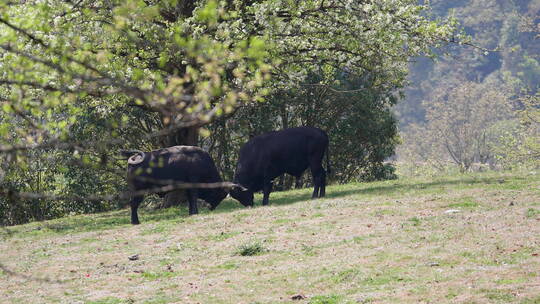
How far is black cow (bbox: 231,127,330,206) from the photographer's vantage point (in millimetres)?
28344

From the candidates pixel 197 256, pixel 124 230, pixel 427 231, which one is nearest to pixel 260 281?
pixel 197 256

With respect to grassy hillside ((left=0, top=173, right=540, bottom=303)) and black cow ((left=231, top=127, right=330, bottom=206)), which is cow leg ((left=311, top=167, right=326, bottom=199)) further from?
grassy hillside ((left=0, top=173, right=540, bottom=303))

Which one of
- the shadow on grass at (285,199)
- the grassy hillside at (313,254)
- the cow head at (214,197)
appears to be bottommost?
the grassy hillside at (313,254)

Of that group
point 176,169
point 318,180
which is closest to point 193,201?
point 176,169

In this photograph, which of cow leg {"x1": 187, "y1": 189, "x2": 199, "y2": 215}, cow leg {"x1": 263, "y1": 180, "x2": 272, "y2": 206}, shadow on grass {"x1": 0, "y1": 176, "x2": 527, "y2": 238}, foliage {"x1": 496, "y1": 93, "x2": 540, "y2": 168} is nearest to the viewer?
shadow on grass {"x1": 0, "y1": 176, "x2": 527, "y2": 238}

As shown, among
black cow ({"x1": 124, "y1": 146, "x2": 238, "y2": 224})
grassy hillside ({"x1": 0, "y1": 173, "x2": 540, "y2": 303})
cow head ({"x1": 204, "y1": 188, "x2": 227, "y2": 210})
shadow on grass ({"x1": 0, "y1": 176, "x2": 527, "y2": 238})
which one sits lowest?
grassy hillside ({"x1": 0, "y1": 173, "x2": 540, "y2": 303})

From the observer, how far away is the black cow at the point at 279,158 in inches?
1116

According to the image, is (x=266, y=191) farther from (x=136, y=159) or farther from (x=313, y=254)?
(x=313, y=254)

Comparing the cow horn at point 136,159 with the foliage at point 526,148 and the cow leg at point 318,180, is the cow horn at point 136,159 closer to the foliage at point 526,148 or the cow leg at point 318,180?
the cow leg at point 318,180

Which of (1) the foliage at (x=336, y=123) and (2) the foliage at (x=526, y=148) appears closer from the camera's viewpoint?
(1) the foliage at (x=336, y=123)

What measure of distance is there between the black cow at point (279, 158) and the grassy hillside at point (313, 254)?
134cm

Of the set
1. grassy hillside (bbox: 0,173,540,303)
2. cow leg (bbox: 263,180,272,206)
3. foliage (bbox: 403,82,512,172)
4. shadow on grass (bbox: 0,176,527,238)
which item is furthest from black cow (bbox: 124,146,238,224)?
foliage (bbox: 403,82,512,172)

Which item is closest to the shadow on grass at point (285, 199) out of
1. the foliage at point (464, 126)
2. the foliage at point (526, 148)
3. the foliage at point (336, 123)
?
the foliage at point (336, 123)

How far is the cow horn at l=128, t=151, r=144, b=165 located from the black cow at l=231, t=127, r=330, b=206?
3435 mm
